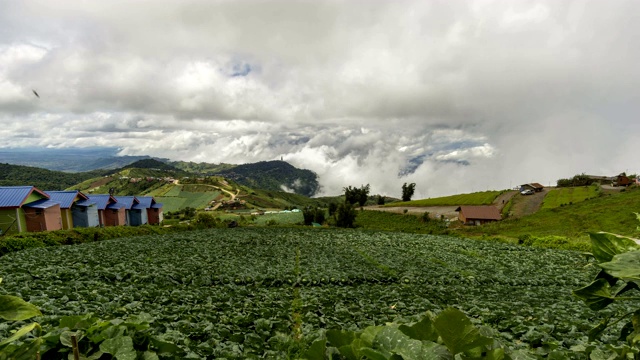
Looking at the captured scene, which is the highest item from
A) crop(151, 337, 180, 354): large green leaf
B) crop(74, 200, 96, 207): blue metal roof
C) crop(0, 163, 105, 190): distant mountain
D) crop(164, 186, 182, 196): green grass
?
crop(0, 163, 105, 190): distant mountain

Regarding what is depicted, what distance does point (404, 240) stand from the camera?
41.7 m

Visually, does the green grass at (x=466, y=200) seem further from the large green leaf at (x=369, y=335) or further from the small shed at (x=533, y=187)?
the large green leaf at (x=369, y=335)

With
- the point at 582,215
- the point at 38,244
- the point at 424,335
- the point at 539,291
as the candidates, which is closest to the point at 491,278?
the point at 539,291

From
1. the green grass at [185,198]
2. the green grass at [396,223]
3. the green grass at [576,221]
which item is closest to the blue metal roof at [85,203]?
the green grass at [396,223]

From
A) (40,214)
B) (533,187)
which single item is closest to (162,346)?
(40,214)

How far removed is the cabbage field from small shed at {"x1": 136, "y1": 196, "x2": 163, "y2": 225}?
45.2 m

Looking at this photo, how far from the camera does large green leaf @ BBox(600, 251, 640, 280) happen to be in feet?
5.50

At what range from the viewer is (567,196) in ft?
271

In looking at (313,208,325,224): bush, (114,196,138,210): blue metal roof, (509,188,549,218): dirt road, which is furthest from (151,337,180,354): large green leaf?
(509,188,549,218): dirt road

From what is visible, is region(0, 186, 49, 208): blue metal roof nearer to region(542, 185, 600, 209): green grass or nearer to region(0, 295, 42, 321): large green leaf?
region(0, 295, 42, 321): large green leaf

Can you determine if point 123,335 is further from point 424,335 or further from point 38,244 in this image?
point 38,244

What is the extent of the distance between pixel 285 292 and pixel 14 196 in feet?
146

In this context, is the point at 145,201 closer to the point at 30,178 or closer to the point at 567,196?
the point at 567,196

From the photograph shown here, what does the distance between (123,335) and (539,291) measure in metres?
19.3
